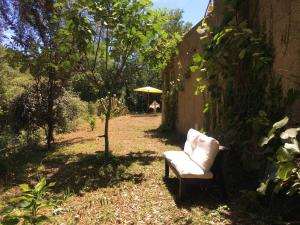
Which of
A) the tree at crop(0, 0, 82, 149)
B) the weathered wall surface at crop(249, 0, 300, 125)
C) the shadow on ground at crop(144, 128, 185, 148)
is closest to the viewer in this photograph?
the weathered wall surface at crop(249, 0, 300, 125)

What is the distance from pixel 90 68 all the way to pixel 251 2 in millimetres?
4331

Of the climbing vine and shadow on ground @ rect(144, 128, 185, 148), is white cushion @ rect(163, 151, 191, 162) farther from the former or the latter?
shadow on ground @ rect(144, 128, 185, 148)

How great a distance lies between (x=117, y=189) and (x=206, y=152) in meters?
1.92

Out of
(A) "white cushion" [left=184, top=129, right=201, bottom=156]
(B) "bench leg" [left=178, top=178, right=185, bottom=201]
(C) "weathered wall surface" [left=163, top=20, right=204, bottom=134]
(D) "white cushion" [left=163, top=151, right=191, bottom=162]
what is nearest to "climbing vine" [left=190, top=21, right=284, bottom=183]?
(A) "white cushion" [left=184, top=129, right=201, bottom=156]

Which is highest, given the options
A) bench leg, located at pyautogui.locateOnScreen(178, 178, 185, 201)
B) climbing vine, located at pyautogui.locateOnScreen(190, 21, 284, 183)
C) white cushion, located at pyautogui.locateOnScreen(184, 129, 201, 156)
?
climbing vine, located at pyautogui.locateOnScreen(190, 21, 284, 183)

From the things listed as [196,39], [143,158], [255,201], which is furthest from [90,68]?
[255,201]

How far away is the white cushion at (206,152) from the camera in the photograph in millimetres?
5246

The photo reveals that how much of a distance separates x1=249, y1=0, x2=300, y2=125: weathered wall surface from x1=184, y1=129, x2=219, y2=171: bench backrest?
1182mm

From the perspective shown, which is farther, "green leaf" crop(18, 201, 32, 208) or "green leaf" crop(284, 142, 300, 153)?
"green leaf" crop(284, 142, 300, 153)

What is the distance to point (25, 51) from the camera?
378 inches

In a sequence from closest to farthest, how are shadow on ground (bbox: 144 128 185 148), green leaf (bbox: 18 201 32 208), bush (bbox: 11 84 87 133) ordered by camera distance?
1. green leaf (bbox: 18 201 32 208)
2. bush (bbox: 11 84 87 133)
3. shadow on ground (bbox: 144 128 185 148)

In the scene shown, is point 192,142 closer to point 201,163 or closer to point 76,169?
point 201,163

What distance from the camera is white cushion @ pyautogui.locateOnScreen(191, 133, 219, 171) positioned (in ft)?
17.2

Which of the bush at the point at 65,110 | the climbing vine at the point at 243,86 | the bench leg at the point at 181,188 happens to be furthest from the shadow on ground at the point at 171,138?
the bench leg at the point at 181,188
